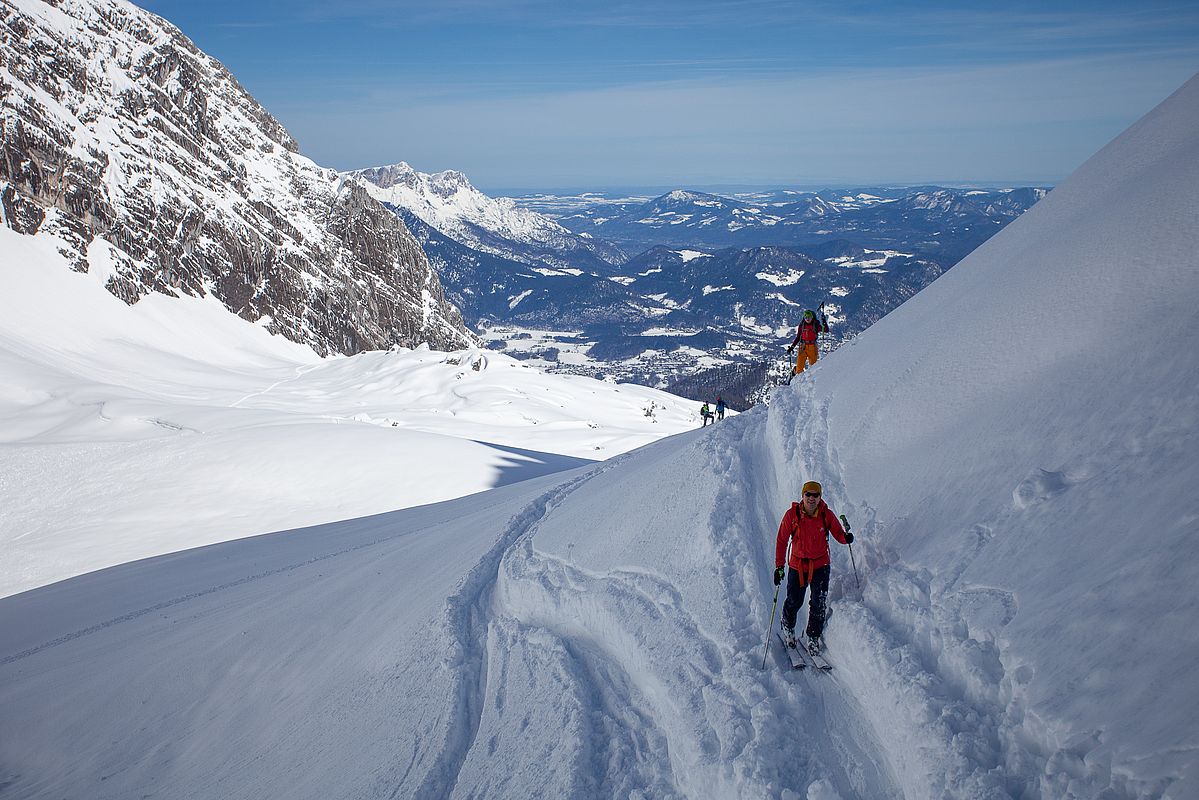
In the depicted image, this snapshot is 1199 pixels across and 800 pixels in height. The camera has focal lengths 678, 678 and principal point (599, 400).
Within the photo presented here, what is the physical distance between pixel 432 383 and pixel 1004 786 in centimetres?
5303

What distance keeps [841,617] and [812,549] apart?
2.40ft

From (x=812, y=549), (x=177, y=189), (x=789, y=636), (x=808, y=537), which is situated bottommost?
(x=789, y=636)

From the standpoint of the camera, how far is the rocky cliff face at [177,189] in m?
75.1

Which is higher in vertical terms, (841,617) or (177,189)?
(177,189)

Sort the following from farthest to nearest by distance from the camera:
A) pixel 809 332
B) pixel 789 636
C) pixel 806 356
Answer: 1. pixel 806 356
2. pixel 809 332
3. pixel 789 636

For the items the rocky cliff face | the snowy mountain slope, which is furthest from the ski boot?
the rocky cliff face

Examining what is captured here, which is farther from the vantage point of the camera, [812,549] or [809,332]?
[809,332]

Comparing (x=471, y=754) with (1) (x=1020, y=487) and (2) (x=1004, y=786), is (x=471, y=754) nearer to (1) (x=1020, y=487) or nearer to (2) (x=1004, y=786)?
(2) (x=1004, y=786)

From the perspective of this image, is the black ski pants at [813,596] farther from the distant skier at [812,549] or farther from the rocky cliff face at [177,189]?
the rocky cliff face at [177,189]

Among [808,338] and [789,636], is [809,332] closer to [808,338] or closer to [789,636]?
[808,338]

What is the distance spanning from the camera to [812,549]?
6457 millimetres

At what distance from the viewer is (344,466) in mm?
26219

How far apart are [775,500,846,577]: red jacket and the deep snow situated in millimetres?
601

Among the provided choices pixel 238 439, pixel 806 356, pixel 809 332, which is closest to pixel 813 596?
pixel 809 332
